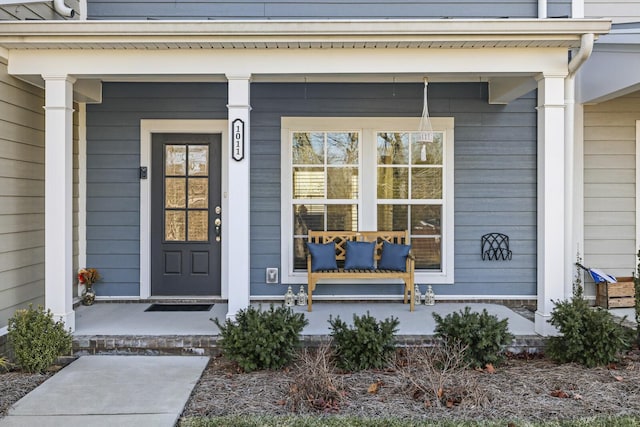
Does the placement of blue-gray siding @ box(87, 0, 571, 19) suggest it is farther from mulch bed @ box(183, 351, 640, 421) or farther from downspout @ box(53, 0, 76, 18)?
mulch bed @ box(183, 351, 640, 421)

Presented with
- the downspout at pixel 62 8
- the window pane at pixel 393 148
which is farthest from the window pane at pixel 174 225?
the window pane at pixel 393 148

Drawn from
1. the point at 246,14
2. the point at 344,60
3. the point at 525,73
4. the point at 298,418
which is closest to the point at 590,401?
the point at 298,418

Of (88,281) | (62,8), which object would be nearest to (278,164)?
(88,281)

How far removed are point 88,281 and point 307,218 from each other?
2.44 m

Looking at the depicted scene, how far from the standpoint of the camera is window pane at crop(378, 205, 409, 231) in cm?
580

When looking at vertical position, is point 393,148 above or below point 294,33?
below

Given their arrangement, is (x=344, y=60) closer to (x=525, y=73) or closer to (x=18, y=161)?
(x=525, y=73)

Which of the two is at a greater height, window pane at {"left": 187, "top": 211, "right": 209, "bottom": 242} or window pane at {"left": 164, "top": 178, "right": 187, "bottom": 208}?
window pane at {"left": 164, "top": 178, "right": 187, "bottom": 208}

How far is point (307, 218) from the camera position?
229 inches

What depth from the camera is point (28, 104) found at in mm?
4555

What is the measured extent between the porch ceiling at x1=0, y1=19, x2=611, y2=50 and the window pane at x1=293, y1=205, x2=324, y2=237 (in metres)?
2.06

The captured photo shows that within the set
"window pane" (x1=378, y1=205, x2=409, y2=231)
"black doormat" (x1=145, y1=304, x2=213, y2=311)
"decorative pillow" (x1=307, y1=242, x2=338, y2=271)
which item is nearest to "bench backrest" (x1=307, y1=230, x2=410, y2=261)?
"window pane" (x1=378, y1=205, x2=409, y2=231)

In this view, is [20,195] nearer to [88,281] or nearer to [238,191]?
[88,281]

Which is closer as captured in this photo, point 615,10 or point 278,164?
point 615,10
